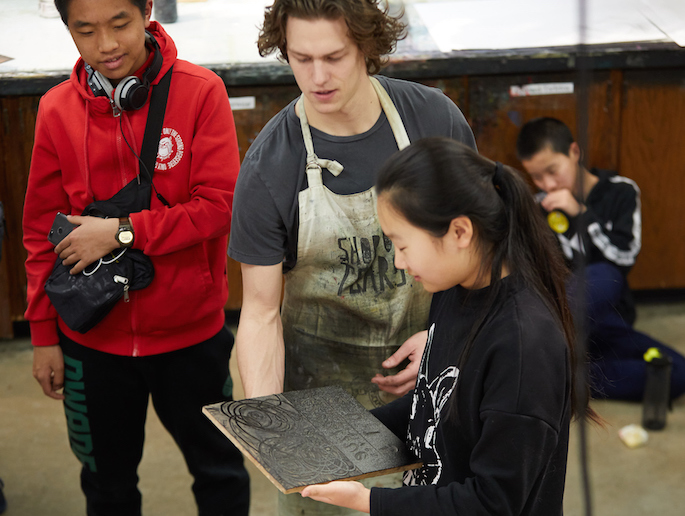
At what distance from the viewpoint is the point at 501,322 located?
1.09 meters

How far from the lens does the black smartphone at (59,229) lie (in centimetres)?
173

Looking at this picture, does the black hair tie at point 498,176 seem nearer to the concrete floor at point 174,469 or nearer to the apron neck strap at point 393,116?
the apron neck strap at point 393,116

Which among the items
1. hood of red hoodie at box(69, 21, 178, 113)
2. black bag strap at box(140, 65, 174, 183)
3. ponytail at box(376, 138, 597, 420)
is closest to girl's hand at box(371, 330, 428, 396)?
ponytail at box(376, 138, 597, 420)

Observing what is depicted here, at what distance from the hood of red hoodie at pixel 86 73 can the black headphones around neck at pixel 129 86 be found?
0.04 ft

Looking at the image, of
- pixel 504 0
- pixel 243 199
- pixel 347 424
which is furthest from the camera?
pixel 504 0

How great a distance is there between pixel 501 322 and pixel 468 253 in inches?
4.4

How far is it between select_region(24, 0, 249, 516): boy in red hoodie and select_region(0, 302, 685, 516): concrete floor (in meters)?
0.66

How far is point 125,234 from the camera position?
1.72 meters

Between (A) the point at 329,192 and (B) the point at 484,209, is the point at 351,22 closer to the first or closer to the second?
(A) the point at 329,192

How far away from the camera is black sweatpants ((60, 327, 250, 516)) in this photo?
1827 mm

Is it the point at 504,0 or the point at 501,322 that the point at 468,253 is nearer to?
the point at 501,322

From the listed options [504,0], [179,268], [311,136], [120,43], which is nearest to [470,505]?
[311,136]

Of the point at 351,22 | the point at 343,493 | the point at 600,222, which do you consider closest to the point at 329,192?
the point at 351,22

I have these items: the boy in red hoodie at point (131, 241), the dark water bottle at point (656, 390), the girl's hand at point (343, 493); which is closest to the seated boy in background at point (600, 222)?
the dark water bottle at point (656, 390)
